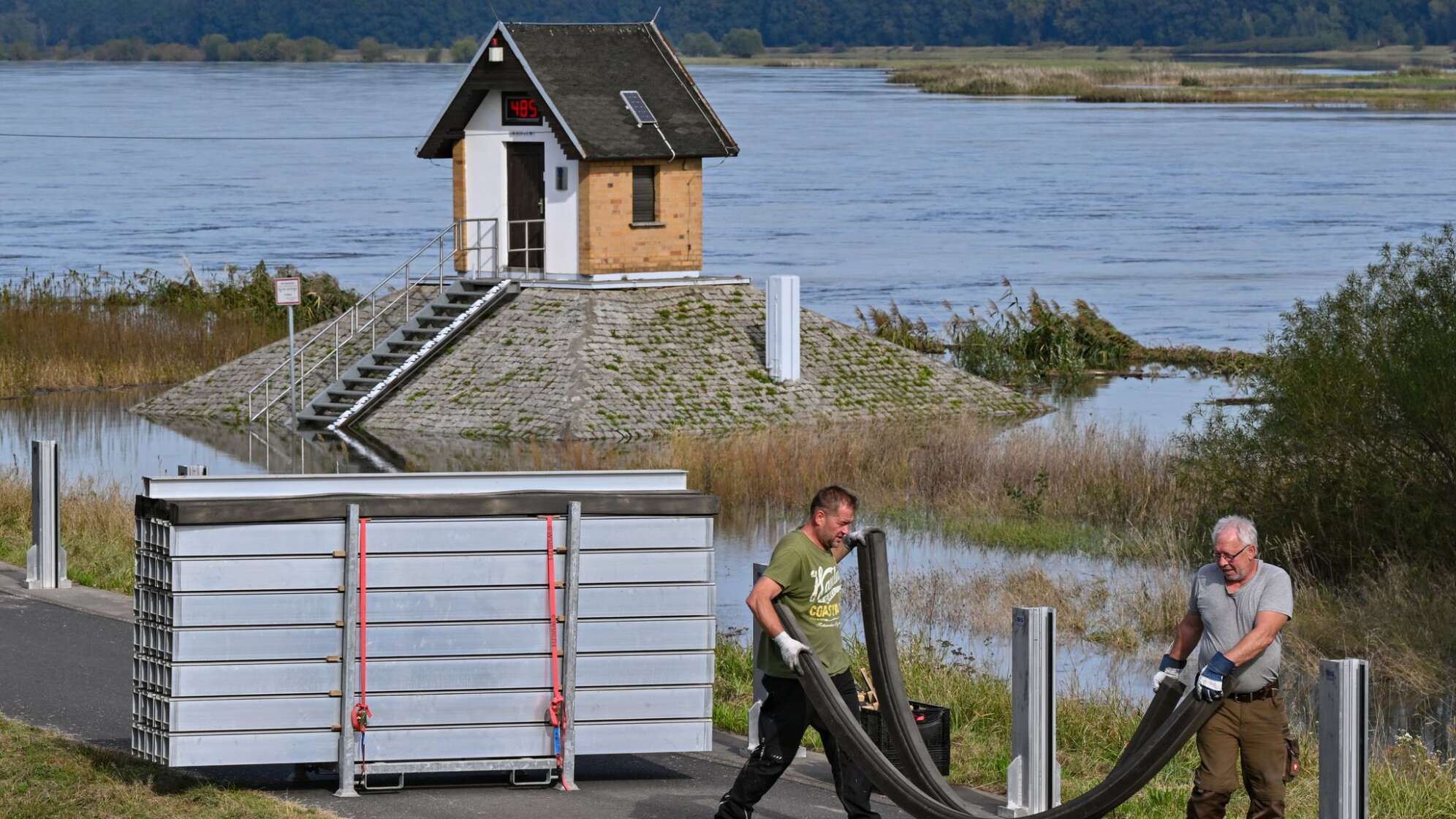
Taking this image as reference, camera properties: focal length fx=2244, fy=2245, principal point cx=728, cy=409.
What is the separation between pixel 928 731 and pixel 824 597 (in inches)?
74.2

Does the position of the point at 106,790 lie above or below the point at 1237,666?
below

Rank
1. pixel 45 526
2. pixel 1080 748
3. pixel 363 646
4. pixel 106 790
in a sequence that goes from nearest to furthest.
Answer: pixel 363 646, pixel 106 790, pixel 1080 748, pixel 45 526

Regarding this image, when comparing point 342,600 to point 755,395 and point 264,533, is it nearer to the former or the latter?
point 264,533

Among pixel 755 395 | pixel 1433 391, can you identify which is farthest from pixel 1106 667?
pixel 755 395

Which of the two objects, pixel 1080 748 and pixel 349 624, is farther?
pixel 1080 748

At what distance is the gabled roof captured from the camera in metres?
39.9

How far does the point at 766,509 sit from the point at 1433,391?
991cm

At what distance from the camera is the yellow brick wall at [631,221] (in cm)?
3978

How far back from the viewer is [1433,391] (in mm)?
23094

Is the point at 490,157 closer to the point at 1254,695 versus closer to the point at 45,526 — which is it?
the point at 45,526

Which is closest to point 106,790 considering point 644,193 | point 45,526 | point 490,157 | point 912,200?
point 45,526

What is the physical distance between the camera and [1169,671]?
35.8 ft

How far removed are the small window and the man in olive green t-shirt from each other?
2934 cm

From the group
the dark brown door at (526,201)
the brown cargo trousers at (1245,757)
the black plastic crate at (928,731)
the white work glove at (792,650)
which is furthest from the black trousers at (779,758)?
the dark brown door at (526,201)
